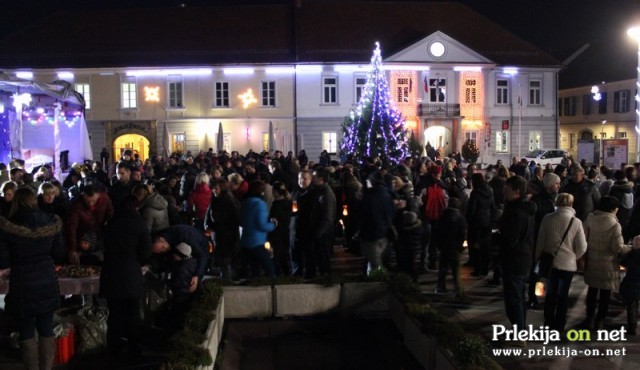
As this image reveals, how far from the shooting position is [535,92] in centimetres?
4091

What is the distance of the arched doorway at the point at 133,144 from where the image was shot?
1531 inches

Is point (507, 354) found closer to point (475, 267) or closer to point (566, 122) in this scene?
point (475, 267)

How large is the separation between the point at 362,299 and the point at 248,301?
1.46 metres

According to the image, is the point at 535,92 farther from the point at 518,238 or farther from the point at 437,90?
the point at 518,238

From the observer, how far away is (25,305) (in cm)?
617

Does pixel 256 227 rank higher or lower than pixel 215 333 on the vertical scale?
higher

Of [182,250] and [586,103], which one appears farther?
[586,103]

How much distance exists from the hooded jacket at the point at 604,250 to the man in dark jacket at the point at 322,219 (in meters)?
3.69

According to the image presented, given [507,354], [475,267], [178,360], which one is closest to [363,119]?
[475,267]

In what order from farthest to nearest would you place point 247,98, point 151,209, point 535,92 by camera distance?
point 535,92 < point 247,98 < point 151,209

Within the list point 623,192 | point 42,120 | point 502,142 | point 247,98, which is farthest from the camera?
point 502,142

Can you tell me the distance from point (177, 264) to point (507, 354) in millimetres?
3807

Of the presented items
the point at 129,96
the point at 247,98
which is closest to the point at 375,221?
the point at 247,98

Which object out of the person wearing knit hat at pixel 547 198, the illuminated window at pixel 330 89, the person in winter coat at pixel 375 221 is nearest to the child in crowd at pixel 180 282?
the person in winter coat at pixel 375 221
